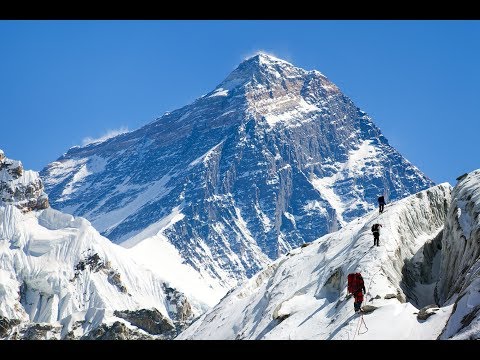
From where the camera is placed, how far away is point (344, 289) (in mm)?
51562

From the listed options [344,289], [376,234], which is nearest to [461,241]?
[376,234]

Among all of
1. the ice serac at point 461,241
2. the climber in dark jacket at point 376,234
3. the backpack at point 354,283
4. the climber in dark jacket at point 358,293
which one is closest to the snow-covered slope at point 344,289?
the climber in dark jacket at point 376,234

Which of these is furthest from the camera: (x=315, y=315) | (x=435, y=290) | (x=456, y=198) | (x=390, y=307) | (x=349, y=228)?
(x=349, y=228)

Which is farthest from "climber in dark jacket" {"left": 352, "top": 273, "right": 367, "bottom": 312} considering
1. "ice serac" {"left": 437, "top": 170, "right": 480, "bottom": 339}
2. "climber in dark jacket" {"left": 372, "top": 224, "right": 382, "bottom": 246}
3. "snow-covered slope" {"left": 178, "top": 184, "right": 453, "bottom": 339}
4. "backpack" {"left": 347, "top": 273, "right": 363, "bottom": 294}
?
"climber in dark jacket" {"left": 372, "top": 224, "right": 382, "bottom": 246}

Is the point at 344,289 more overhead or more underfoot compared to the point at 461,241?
more overhead

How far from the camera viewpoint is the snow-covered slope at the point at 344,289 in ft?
133

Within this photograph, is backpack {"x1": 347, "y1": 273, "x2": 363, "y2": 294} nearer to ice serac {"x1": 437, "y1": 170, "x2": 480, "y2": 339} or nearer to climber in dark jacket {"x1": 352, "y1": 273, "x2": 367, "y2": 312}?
climber in dark jacket {"x1": 352, "y1": 273, "x2": 367, "y2": 312}

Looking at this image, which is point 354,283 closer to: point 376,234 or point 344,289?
point 344,289

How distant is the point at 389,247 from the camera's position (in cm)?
5641

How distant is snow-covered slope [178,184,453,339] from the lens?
4050 cm
